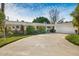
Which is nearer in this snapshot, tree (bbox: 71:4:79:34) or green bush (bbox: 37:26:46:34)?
tree (bbox: 71:4:79:34)

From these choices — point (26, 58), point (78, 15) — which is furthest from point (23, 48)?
point (78, 15)

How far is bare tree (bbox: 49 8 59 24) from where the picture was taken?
3.50 meters

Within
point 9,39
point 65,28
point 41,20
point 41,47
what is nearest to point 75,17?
point 65,28

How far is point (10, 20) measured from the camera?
3.53 meters

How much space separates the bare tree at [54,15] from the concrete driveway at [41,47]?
0.79ft

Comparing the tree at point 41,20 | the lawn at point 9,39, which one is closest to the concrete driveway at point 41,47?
the lawn at point 9,39

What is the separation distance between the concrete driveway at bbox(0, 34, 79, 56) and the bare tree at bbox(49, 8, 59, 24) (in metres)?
0.24

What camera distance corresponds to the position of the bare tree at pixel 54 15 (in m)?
3.50

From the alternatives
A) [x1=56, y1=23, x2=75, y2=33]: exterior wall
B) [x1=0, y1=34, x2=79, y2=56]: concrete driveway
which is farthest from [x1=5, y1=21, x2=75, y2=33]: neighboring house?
[x1=0, y1=34, x2=79, y2=56]: concrete driveway

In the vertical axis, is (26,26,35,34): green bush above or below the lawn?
above

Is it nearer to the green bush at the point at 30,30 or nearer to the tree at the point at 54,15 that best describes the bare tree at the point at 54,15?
the tree at the point at 54,15

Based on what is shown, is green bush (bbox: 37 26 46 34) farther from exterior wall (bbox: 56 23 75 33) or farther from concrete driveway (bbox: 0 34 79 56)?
exterior wall (bbox: 56 23 75 33)

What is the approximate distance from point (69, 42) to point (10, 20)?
2.97ft

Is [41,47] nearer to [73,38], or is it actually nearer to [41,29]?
[41,29]
